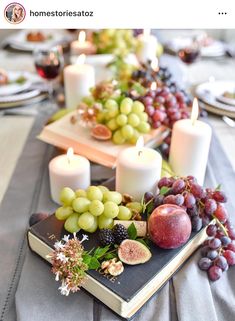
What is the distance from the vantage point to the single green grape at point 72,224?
67 centimetres

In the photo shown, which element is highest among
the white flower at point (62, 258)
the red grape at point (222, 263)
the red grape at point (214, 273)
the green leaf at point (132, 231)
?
the white flower at point (62, 258)

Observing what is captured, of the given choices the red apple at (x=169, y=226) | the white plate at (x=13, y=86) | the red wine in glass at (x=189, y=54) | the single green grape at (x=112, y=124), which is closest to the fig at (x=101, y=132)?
the single green grape at (x=112, y=124)

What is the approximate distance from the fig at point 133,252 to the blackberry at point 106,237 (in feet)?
0.07

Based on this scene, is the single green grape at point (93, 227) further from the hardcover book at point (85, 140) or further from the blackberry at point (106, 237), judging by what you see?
the hardcover book at point (85, 140)

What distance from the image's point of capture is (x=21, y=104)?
127 centimetres

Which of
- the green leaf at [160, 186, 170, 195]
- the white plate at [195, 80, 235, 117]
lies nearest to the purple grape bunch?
the green leaf at [160, 186, 170, 195]

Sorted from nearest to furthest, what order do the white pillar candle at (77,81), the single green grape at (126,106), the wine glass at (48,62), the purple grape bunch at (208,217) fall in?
1. the purple grape bunch at (208,217)
2. the single green grape at (126,106)
3. the white pillar candle at (77,81)
4. the wine glass at (48,62)

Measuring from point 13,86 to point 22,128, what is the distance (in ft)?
0.70

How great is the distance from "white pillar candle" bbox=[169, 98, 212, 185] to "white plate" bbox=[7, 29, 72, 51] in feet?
3.37

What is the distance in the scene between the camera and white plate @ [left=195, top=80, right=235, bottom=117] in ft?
3.93

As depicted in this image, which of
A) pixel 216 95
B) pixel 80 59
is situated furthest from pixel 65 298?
pixel 216 95

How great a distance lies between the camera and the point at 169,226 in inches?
25.2

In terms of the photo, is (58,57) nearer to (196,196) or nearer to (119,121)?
(119,121)
